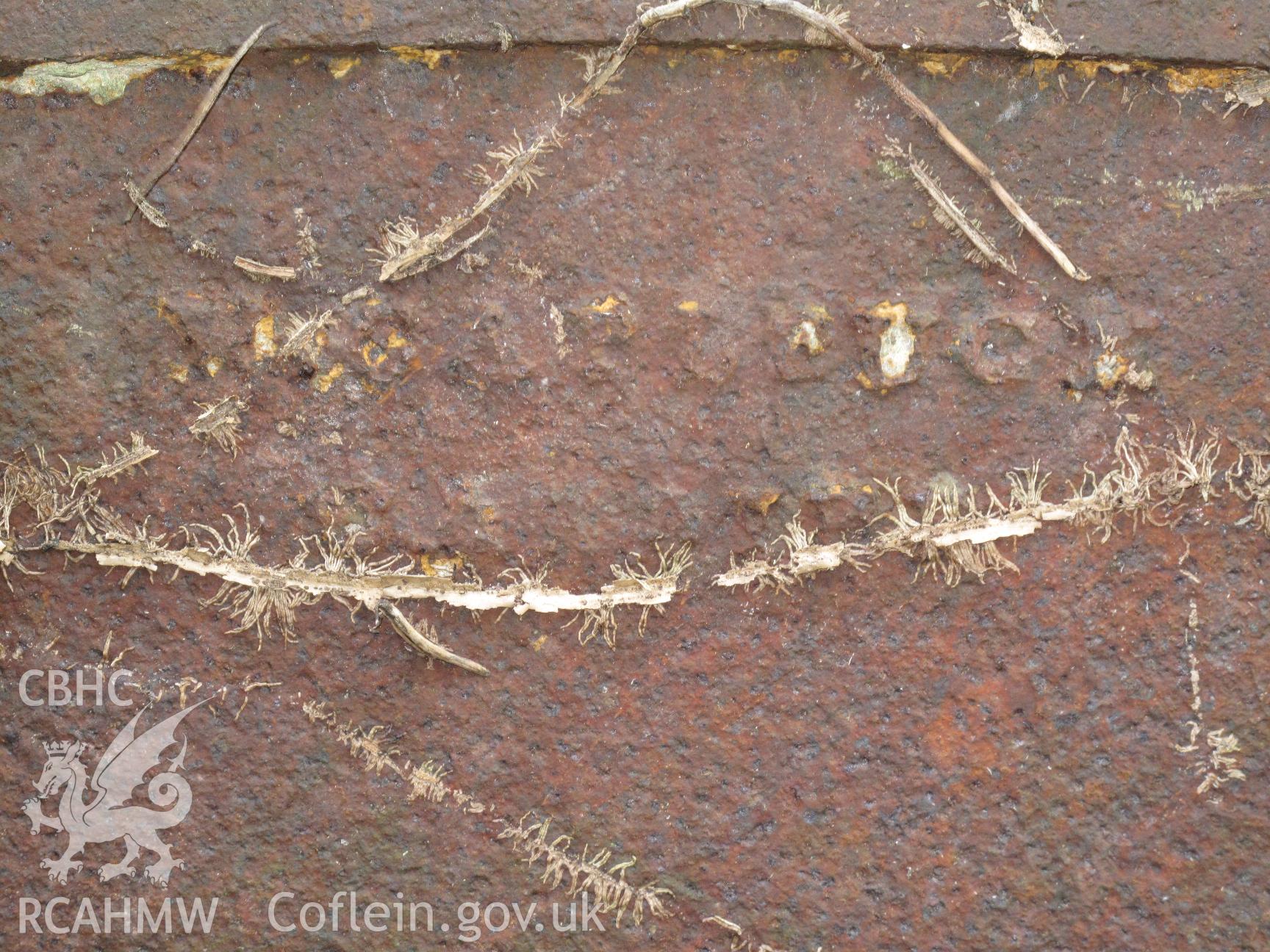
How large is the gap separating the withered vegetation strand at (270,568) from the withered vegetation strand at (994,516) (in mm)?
177

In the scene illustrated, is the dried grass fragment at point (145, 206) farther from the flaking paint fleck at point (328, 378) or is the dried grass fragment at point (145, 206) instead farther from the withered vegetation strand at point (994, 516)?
the withered vegetation strand at point (994, 516)

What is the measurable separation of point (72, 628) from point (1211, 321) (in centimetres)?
199

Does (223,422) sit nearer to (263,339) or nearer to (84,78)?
(263,339)

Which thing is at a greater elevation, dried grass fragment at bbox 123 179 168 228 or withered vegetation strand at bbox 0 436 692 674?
dried grass fragment at bbox 123 179 168 228

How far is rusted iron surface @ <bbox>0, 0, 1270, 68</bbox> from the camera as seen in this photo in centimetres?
186

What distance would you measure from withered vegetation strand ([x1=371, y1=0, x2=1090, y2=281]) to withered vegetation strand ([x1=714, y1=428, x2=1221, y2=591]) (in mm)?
345

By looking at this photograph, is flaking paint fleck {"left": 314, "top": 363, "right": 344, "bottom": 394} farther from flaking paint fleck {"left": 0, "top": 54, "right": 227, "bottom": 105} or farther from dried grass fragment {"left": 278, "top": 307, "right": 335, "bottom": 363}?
flaking paint fleck {"left": 0, "top": 54, "right": 227, "bottom": 105}

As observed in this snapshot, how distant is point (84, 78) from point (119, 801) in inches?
47.9

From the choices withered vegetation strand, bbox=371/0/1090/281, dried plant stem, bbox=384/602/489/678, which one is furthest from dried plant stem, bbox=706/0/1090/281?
dried plant stem, bbox=384/602/489/678

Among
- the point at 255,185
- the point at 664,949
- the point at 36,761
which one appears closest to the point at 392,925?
the point at 664,949

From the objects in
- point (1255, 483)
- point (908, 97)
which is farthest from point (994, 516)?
point (908, 97)

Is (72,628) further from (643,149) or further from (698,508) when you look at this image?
(643,149)

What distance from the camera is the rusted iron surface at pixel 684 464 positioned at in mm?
1888

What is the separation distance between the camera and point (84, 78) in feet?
6.23
